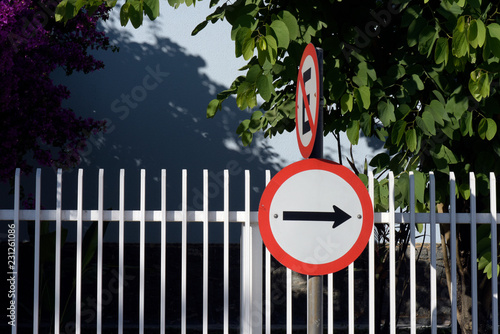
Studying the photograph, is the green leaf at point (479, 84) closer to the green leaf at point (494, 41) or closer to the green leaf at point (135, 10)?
the green leaf at point (494, 41)

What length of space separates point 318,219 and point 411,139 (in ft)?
4.48

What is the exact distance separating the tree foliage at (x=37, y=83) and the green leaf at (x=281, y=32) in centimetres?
372

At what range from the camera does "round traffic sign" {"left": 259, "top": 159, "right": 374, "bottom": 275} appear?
2584 mm

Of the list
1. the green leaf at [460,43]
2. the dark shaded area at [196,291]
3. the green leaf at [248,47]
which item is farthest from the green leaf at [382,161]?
the dark shaded area at [196,291]

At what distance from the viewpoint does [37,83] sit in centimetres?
675

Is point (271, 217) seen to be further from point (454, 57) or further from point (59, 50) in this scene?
point (59, 50)

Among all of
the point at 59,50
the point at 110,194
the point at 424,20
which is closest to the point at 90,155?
the point at 110,194

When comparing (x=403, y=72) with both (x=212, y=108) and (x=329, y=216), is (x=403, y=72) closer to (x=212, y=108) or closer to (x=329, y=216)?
(x=212, y=108)

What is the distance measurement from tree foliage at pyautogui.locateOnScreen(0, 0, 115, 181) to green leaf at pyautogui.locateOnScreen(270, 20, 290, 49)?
372 cm

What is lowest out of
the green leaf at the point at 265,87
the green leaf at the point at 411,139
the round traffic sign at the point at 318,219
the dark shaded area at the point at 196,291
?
the dark shaded area at the point at 196,291

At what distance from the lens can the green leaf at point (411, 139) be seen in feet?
12.1

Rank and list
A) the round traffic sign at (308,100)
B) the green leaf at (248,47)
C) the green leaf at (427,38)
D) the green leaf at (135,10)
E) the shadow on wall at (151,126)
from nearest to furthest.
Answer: the round traffic sign at (308,100) < the green leaf at (135,10) < the green leaf at (248,47) < the green leaf at (427,38) < the shadow on wall at (151,126)

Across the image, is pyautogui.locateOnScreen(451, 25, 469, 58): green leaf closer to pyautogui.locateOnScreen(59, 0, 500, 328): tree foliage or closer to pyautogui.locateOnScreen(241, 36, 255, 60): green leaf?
pyautogui.locateOnScreen(59, 0, 500, 328): tree foliage

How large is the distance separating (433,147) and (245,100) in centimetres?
132
